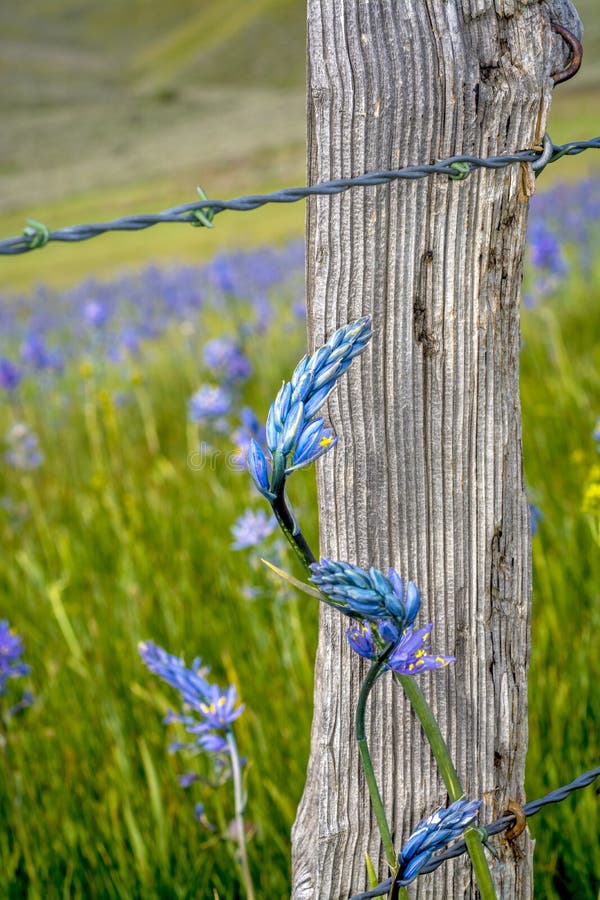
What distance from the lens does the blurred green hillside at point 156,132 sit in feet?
64.1

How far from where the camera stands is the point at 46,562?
10.2 ft

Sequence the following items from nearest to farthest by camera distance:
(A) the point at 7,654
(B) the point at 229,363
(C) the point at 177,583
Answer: (A) the point at 7,654 < (C) the point at 177,583 < (B) the point at 229,363

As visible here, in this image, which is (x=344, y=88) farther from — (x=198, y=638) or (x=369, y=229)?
(x=198, y=638)

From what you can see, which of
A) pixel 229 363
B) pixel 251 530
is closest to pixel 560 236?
pixel 229 363

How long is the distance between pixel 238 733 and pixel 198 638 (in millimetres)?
433

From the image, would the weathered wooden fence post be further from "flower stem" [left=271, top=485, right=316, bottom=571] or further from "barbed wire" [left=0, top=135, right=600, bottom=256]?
"flower stem" [left=271, top=485, right=316, bottom=571]

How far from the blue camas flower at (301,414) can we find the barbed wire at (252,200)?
0.23 meters

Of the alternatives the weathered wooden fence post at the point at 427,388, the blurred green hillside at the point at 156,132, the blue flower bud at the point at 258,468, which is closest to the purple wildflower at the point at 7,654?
the weathered wooden fence post at the point at 427,388

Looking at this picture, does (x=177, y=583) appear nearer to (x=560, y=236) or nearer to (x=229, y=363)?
(x=229, y=363)

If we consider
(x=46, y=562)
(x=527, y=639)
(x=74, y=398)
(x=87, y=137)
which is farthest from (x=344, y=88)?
(x=87, y=137)

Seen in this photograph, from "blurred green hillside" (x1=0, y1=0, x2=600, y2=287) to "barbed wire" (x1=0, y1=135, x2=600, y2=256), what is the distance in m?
8.82

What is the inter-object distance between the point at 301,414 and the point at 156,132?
36511 millimetres

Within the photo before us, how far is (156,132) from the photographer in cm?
3453

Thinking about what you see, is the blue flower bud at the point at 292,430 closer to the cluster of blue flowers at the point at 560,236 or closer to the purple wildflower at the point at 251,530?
the purple wildflower at the point at 251,530
